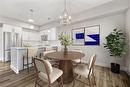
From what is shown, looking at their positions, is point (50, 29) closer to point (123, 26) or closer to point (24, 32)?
point (24, 32)

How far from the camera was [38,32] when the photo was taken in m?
6.75

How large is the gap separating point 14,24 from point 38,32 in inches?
83.0

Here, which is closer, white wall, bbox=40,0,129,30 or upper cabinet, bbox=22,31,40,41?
white wall, bbox=40,0,129,30

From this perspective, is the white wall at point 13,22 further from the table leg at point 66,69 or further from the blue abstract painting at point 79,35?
the table leg at point 66,69

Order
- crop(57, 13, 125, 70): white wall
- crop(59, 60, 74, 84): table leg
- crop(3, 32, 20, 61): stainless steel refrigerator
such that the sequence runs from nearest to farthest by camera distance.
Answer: crop(59, 60, 74, 84): table leg → crop(57, 13, 125, 70): white wall → crop(3, 32, 20, 61): stainless steel refrigerator

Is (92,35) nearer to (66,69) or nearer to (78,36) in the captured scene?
(78,36)

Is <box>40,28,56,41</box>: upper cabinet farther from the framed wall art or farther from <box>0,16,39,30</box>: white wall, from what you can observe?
the framed wall art

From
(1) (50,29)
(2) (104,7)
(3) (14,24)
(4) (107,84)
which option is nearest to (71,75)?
A: (4) (107,84)

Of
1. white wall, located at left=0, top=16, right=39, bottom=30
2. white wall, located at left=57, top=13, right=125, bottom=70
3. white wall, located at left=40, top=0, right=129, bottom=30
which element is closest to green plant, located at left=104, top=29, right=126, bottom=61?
white wall, located at left=57, top=13, right=125, bottom=70

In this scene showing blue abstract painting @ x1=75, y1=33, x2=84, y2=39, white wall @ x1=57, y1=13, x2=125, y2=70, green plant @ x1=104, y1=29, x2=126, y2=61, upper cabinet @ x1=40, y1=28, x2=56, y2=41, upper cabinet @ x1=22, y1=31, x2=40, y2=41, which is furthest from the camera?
upper cabinet @ x1=22, y1=31, x2=40, y2=41

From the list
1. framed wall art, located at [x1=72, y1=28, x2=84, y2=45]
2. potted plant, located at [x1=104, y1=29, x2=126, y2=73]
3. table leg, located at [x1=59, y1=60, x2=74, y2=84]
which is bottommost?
table leg, located at [x1=59, y1=60, x2=74, y2=84]

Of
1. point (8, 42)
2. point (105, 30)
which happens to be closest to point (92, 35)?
point (105, 30)

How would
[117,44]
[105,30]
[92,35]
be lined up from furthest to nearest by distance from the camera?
[92,35]
[105,30]
[117,44]

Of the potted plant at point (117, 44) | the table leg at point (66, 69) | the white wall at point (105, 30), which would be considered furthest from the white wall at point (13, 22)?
the potted plant at point (117, 44)
